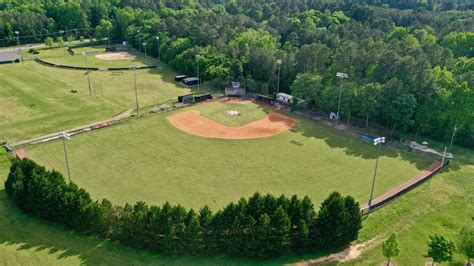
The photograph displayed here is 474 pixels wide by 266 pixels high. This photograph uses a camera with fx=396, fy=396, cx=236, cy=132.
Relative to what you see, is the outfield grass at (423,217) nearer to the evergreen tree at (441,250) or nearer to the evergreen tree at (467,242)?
the evergreen tree at (467,242)

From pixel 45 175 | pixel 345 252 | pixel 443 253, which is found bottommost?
pixel 345 252

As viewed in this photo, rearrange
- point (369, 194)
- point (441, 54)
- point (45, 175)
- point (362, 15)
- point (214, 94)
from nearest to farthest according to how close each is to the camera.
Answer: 1. point (45, 175)
2. point (369, 194)
3. point (441, 54)
4. point (214, 94)
5. point (362, 15)

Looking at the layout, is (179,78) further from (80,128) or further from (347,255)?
(347,255)

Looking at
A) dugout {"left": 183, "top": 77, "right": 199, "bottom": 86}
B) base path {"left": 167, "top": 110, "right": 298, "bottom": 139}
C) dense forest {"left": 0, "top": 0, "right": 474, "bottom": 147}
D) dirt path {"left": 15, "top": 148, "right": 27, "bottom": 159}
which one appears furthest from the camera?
dugout {"left": 183, "top": 77, "right": 199, "bottom": 86}

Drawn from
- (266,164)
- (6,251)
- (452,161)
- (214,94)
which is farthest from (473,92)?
(6,251)

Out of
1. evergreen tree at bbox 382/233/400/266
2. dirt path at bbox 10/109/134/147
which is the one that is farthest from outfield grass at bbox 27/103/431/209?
evergreen tree at bbox 382/233/400/266

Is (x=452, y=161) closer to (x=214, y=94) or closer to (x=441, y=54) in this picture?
(x=441, y=54)

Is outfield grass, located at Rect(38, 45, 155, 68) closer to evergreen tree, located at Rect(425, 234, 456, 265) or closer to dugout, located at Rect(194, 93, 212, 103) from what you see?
dugout, located at Rect(194, 93, 212, 103)
